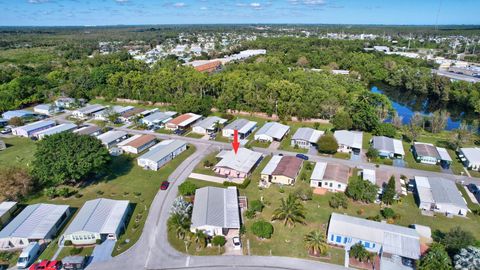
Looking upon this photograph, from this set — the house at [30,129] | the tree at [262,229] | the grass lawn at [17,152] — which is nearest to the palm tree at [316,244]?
the tree at [262,229]

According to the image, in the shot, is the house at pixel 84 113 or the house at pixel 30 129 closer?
the house at pixel 30 129

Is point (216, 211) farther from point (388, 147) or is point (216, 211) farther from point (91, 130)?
point (91, 130)

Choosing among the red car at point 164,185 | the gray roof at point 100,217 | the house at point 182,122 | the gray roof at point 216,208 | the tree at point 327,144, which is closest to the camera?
the gray roof at point 100,217

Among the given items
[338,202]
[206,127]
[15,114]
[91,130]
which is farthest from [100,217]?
[15,114]

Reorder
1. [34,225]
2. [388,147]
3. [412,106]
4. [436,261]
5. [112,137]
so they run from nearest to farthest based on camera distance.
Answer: [436,261] → [34,225] → [388,147] → [112,137] → [412,106]

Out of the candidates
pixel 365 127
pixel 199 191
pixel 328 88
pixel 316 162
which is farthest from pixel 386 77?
pixel 199 191

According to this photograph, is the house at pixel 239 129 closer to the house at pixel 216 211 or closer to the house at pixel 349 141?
the house at pixel 349 141

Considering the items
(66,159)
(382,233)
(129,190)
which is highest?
(66,159)
